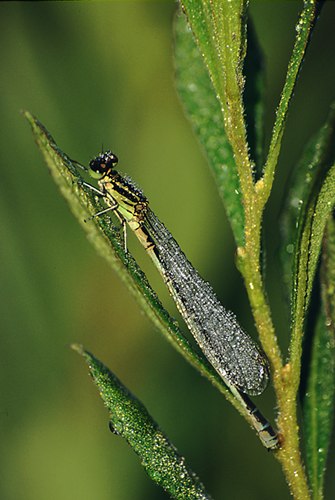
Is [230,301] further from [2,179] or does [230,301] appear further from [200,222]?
[2,179]

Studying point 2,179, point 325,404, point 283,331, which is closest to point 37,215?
point 2,179

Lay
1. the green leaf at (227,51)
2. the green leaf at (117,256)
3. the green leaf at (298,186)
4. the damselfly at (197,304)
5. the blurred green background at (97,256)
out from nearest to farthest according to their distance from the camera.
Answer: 1. the green leaf at (227,51)
2. the green leaf at (117,256)
3. the green leaf at (298,186)
4. the damselfly at (197,304)
5. the blurred green background at (97,256)

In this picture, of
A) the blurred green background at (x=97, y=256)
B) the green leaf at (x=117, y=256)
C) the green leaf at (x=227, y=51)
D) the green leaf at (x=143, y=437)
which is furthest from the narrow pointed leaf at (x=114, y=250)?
the blurred green background at (x=97, y=256)

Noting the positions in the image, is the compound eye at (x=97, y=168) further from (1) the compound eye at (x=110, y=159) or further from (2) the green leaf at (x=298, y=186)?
(2) the green leaf at (x=298, y=186)

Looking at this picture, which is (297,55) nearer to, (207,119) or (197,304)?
(207,119)

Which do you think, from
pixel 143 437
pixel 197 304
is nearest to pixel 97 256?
pixel 197 304

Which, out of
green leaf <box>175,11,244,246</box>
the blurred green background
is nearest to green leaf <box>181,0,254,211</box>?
green leaf <box>175,11,244,246</box>

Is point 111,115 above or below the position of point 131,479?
above

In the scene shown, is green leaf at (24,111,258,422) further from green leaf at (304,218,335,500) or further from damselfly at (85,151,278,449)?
green leaf at (304,218,335,500)
